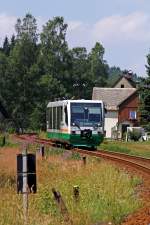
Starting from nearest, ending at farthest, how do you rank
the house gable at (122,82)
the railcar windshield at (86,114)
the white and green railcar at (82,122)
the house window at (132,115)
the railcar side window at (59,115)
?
1. the white and green railcar at (82,122)
2. the railcar windshield at (86,114)
3. the railcar side window at (59,115)
4. the house window at (132,115)
5. the house gable at (122,82)

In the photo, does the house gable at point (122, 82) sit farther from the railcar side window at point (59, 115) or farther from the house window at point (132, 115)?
the railcar side window at point (59, 115)

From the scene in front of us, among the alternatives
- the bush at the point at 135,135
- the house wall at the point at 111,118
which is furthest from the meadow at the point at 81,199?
the house wall at the point at 111,118

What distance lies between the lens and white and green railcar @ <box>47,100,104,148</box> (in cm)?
3819

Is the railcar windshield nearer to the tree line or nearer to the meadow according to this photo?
the meadow

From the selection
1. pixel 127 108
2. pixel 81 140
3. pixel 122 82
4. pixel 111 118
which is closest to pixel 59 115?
pixel 81 140

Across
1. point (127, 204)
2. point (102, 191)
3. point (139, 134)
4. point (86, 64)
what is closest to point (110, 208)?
point (127, 204)

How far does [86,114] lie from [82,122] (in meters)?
0.54

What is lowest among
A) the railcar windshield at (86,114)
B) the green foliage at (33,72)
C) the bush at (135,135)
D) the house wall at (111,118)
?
the bush at (135,135)

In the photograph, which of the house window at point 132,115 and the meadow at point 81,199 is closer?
the meadow at point 81,199

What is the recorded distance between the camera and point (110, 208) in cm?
1451

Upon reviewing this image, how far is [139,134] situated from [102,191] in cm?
5560

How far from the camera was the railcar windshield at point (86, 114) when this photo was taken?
38.4 meters

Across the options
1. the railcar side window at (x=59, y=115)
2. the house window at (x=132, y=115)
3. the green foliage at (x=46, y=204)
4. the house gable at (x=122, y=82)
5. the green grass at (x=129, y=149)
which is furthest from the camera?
the house gable at (x=122, y=82)

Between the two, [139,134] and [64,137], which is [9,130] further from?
[64,137]
